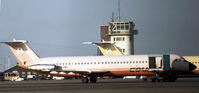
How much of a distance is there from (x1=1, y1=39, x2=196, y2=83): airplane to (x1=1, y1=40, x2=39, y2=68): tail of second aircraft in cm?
94

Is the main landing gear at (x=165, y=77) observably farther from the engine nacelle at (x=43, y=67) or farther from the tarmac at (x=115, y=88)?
the engine nacelle at (x=43, y=67)

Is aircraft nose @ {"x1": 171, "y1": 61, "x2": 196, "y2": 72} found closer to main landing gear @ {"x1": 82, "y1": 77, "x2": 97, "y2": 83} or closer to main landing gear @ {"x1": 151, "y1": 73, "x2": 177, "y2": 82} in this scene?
main landing gear @ {"x1": 151, "y1": 73, "x2": 177, "y2": 82}

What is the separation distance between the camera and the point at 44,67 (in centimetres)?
5291

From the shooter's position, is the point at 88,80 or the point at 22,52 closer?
the point at 88,80

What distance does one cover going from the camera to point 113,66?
50375mm

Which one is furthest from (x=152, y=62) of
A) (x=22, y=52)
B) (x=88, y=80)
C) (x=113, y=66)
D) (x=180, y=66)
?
Result: (x=22, y=52)

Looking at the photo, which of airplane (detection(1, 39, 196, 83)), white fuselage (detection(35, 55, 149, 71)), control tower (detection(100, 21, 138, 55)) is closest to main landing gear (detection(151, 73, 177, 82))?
airplane (detection(1, 39, 196, 83))

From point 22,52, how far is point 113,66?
16006mm

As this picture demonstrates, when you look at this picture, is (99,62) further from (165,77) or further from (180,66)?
(180,66)

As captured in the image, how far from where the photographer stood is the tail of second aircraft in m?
56.6

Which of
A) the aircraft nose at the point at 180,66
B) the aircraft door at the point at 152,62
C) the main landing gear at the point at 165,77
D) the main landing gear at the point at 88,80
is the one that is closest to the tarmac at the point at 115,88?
the main landing gear at the point at 165,77

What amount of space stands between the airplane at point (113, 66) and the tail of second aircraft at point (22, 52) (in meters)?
0.94

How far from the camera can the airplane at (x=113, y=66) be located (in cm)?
4856

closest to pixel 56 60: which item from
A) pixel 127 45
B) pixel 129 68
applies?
pixel 129 68
